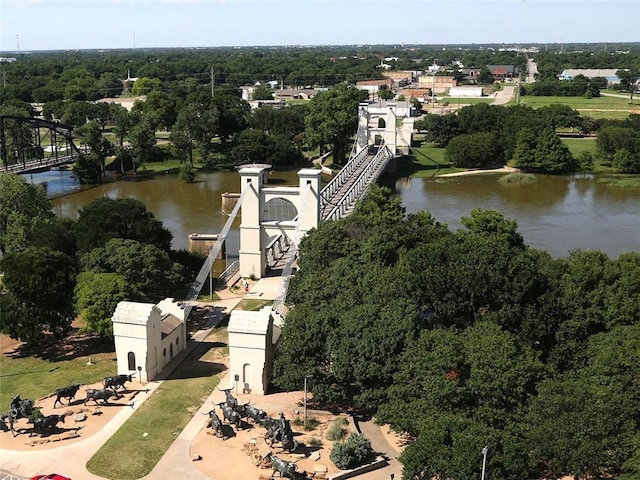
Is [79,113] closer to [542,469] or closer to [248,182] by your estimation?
[248,182]

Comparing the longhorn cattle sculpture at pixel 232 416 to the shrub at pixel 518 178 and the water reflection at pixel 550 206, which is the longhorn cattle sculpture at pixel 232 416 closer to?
the water reflection at pixel 550 206

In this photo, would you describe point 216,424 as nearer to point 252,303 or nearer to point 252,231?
point 252,303

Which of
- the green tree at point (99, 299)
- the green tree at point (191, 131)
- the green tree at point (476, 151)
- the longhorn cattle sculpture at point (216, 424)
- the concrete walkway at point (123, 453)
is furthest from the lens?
the green tree at point (476, 151)

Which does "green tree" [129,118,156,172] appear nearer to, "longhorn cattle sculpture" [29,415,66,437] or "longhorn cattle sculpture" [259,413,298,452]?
"longhorn cattle sculpture" [29,415,66,437]

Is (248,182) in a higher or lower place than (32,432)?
higher

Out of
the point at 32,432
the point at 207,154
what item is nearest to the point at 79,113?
the point at 207,154

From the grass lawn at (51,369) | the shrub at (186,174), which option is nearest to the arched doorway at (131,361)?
the grass lawn at (51,369)
